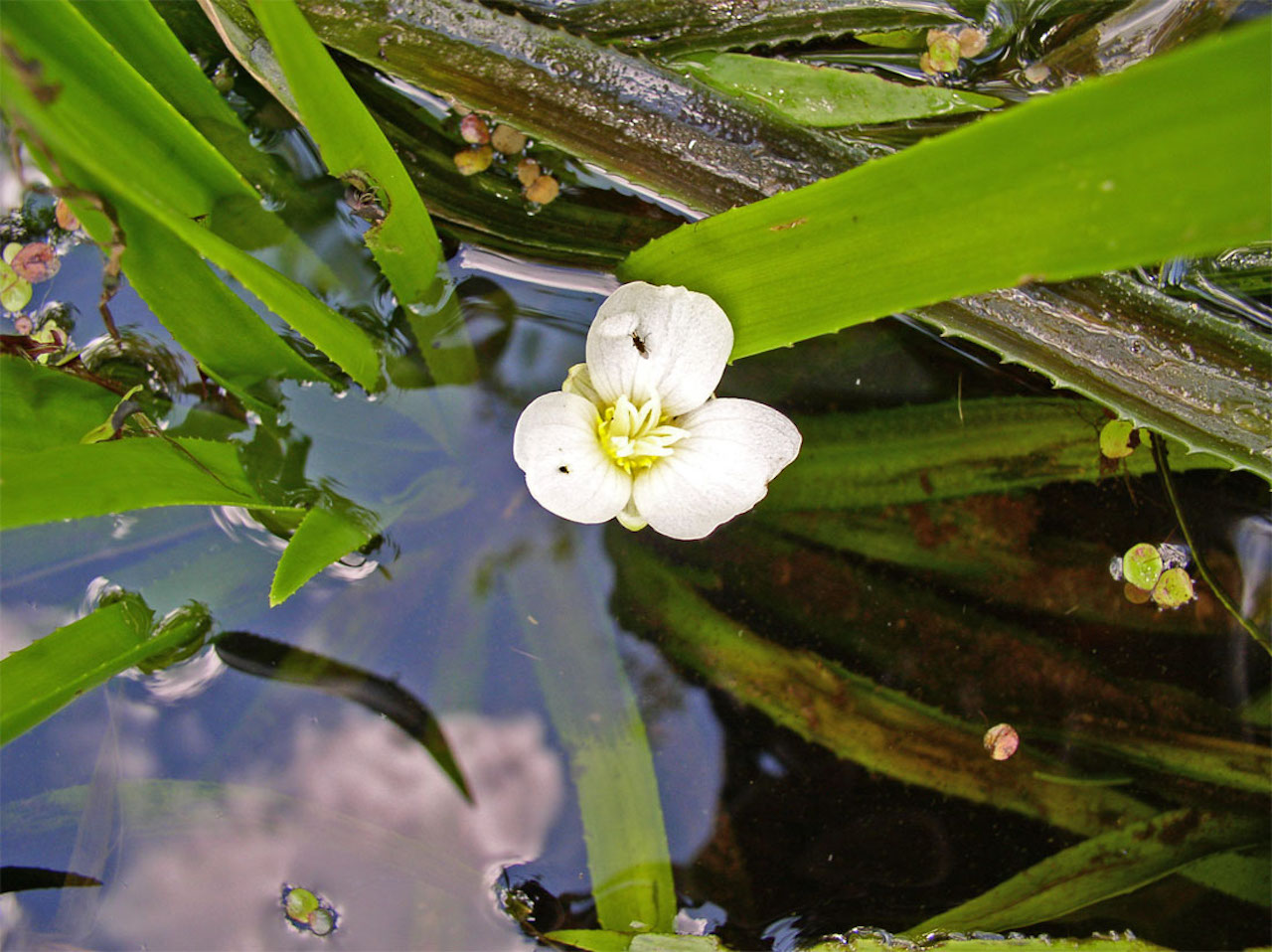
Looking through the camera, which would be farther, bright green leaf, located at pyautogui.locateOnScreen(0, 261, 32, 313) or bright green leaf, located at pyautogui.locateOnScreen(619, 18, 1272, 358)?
bright green leaf, located at pyautogui.locateOnScreen(0, 261, 32, 313)

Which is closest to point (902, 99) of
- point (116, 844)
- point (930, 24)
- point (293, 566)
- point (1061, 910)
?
point (930, 24)

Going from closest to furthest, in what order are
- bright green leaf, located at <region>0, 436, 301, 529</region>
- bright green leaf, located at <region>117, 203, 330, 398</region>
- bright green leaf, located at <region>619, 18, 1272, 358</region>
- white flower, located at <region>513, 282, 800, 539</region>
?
1. bright green leaf, located at <region>619, 18, 1272, 358</region>
2. bright green leaf, located at <region>0, 436, 301, 529</region>
3. bright green leaf, located at <region>117, 203, 330, 398</region>
4. white flower, located at <region>513, 282, 800, 539</region>

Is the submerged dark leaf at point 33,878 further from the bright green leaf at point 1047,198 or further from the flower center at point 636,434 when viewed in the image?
the bright green leaf at point 1047,198

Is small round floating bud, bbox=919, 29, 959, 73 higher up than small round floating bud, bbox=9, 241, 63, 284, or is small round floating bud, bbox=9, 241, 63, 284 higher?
small round floating bud, bbox=919, 29, 959, 73

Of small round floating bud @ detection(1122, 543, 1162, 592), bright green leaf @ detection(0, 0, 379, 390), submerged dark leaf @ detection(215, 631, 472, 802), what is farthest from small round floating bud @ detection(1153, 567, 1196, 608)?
bright green leaf @ detection(0, 0, 379, 390)

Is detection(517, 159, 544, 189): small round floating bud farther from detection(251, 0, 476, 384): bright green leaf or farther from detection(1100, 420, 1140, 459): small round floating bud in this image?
detection(1100, 420, 1140, 459): small round floating bud

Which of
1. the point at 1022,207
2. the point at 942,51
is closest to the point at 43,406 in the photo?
the point at 1022,207

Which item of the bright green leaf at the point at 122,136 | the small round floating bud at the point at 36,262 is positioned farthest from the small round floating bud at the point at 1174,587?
the small round floating bud at the point at 36,262

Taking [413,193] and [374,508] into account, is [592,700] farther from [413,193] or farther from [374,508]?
[413,193]
